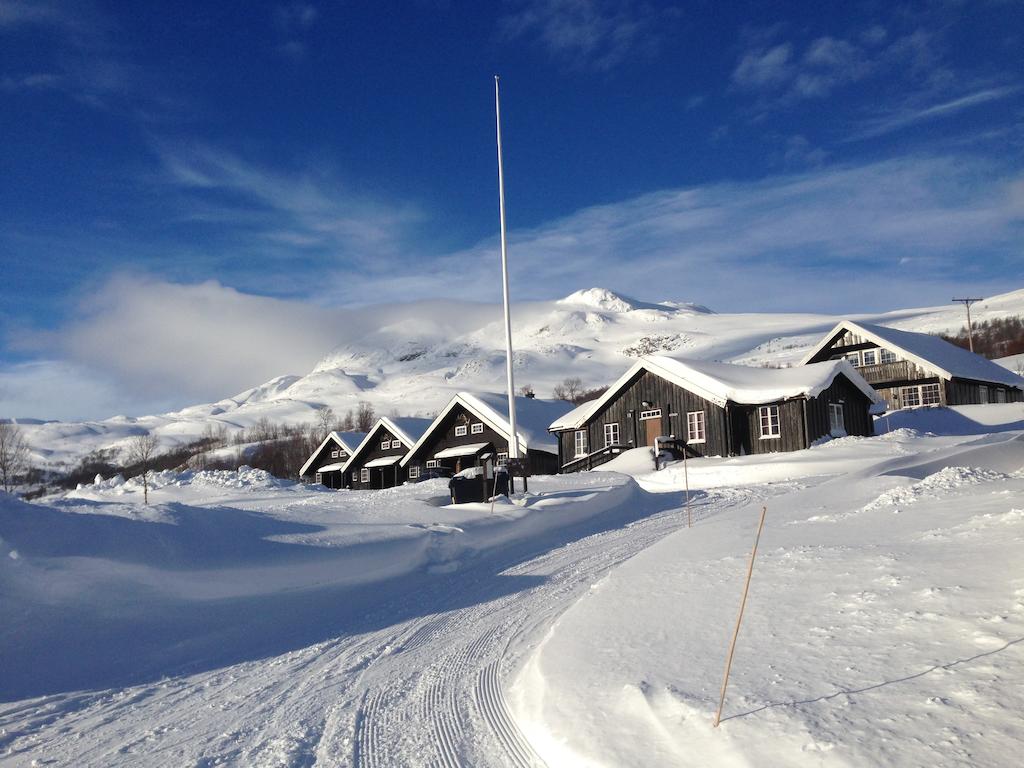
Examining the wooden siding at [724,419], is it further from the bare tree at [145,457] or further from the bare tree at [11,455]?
the bare tree at [11,455]

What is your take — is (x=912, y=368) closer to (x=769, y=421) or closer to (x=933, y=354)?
(x=933, y=354)

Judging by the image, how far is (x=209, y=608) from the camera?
8.92m

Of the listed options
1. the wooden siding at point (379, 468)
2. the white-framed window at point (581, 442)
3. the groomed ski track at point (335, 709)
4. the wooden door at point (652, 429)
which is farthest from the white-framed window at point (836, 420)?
the groomed ski track at point (335, 709)

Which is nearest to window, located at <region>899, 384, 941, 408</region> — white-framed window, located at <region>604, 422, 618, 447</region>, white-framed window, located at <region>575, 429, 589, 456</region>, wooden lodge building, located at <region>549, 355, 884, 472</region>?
wooden lodge building, located at <region>549, 355, 884, 472</region>

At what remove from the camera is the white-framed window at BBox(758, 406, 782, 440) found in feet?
101

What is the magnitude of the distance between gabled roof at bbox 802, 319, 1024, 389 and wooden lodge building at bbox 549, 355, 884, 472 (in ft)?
29.4

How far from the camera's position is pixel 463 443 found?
43.6m

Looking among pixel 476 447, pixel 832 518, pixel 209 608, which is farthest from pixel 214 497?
pixel 832 518

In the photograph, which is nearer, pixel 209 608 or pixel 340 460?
pixel 209 608

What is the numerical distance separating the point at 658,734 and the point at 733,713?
459mm

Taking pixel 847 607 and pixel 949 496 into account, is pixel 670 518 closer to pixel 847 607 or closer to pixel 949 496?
pixel 949 496

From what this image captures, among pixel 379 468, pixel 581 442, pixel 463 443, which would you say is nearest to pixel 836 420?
pixel 581 442

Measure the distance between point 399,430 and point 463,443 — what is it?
19.4 feet

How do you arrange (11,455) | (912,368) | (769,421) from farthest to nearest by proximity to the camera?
1. (11,455)
2. (912,368)
3. (769,421)
